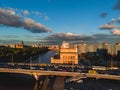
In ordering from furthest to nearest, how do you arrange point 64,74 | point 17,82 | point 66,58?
point 66,58 → point 64,74 → point 17,82

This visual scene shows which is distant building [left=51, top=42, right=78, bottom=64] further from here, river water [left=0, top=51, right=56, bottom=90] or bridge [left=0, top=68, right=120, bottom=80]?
bridge [left=0, top=68, right=120, bottom=80]

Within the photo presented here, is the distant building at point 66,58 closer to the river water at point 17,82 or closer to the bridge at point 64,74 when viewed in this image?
the river water at point 17,82

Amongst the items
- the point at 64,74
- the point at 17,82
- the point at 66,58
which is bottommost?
the point at 17,82

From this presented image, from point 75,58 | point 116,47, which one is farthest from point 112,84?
point 116,47

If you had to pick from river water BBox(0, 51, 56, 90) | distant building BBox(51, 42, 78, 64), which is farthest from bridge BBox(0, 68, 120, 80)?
distant building BBox(51, 42, 78, 64)

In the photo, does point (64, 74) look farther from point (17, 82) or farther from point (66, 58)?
point (66, 58)

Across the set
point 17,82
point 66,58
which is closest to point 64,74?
point 17,82

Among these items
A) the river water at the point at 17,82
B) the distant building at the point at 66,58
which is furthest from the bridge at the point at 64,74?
the distant building at the point at 66,58

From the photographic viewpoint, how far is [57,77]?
51906mm

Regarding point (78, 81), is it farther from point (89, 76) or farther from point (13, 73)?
point (13, 73)

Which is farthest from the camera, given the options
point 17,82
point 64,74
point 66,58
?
point 66,58

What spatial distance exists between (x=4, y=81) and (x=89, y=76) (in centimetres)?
1517

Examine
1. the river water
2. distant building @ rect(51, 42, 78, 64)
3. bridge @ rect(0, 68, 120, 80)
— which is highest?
distant building @ rect(51, 42, 78, 64)

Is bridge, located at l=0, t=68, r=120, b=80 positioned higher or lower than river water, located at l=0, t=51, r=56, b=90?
higher
